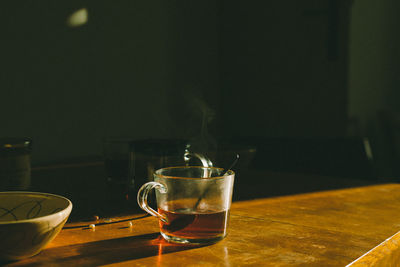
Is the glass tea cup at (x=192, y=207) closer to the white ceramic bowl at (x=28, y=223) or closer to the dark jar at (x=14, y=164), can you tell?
the white ceramic bowl at (x=28, y=223)

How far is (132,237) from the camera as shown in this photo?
2.05 feet

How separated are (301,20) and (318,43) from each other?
23 centimetres

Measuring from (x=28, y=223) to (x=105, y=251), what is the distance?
0.13 m

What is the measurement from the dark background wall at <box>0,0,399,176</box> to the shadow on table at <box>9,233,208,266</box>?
5.24 ft

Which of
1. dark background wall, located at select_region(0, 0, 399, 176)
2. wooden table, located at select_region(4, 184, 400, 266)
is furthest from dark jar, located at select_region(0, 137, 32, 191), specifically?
dark background wall, located at select_region(0, 0, 399, 176)

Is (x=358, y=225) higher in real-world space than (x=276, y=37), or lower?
lower

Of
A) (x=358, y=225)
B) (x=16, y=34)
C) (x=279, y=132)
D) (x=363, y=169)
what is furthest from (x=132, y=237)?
(x=279, y=132)

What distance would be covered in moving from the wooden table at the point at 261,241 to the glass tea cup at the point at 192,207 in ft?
0.06

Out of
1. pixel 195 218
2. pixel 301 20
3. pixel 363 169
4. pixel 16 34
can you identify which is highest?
pixel 301 20

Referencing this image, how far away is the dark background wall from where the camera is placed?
2.11 meters

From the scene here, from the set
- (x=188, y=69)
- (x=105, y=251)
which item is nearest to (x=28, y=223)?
(x=105, y=251)

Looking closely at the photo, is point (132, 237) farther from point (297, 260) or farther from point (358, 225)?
point (358, 225)

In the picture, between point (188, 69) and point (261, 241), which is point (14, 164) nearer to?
point (261, 241)

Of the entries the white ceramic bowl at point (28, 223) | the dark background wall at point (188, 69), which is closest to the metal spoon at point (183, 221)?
the white ceramic bowl at point (28, 223)
